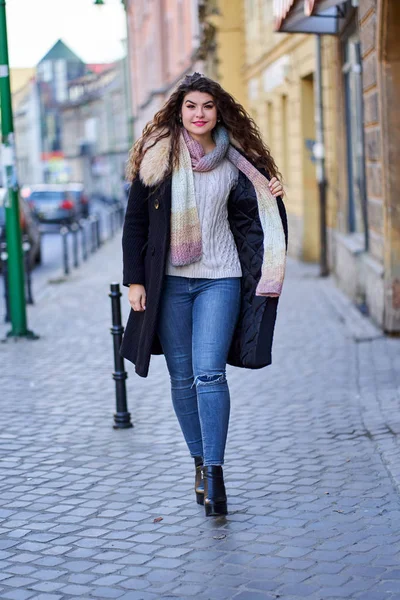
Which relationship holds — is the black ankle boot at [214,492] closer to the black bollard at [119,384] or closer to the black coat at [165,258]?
the black coat at [165,258]

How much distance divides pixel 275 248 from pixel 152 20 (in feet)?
158

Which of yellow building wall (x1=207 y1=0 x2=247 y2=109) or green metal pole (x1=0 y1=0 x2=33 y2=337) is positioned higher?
yellow building wall (x1=207 y1=0 x2=247 y2=109)

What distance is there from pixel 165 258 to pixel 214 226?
25 centimetres

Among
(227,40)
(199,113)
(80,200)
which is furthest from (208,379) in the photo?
(80,200)

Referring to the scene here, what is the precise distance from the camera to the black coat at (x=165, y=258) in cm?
502

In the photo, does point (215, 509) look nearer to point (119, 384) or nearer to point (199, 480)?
point (199, 480)

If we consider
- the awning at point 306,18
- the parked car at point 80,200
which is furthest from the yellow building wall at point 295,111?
the parked car at point 80,200

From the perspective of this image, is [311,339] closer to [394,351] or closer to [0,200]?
[394,351]

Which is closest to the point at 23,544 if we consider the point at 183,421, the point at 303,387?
the point at 183,421

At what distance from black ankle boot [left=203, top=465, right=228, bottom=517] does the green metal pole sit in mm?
6701

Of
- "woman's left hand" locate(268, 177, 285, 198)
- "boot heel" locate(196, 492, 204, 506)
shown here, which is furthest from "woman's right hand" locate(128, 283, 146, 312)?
"boot heel" locate(196, 492, 204, 506)

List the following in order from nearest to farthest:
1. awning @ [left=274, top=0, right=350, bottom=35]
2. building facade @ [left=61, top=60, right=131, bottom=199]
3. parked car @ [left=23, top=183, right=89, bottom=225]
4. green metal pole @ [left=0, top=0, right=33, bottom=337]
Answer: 1. green metal pole @ [left=0, top=0, right=33, bottom=337]
2. awning @ [left=274, top=0, right=350, bottom=35]
3. parked car @ [left=23, top=183, right=89, bottom=225]
4. building facade @ [left=61, top=60, right=131, bottom=199]

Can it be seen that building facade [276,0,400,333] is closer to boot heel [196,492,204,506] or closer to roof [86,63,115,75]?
boot heel [196,492,204,506]

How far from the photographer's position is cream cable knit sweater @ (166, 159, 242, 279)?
16.4 ft
